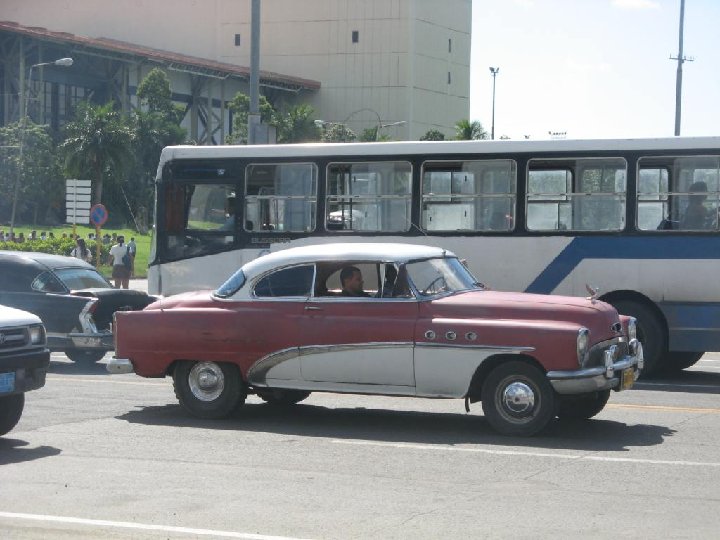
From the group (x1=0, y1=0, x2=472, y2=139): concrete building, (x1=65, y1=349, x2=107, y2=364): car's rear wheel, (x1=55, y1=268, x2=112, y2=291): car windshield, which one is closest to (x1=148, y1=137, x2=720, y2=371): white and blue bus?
(x1=55, y1=268, x2=112, y2=291): car windshield

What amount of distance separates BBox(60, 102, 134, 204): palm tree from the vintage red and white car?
59.9 meters

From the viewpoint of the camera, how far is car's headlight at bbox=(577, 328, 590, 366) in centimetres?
1133

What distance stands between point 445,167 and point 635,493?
9923 mm

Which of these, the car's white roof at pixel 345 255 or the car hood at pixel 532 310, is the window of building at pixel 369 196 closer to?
the car's white roof at pixel 345 255

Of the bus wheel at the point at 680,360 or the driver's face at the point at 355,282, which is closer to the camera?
the driver's face at the point at 355,282

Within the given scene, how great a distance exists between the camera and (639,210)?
17.6 m

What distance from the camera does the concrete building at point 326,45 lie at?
351 feet

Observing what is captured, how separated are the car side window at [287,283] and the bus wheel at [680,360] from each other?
24.9 feet

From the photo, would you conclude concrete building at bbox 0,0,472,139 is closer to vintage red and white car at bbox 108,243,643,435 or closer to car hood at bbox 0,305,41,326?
vintage red and white car at bbox 108,243,643,435

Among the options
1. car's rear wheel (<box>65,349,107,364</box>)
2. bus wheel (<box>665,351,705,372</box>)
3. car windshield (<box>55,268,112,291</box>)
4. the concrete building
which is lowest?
car's rear wheel (<box>65,349,107,364</box>)

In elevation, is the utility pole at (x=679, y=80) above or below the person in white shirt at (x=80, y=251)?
above

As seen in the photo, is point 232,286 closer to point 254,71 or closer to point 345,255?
point 345,255

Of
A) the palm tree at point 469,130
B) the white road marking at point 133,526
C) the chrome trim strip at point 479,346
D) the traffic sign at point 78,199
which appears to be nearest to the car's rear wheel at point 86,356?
the chrome trim strip at point 479,346

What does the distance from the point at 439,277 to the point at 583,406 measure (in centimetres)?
191
